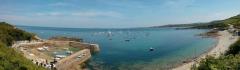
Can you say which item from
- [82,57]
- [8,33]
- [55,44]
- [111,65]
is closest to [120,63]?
[111,65]

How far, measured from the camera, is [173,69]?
63.2 metres

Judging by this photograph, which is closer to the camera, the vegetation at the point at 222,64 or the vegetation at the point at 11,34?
the vegetation at the point at 222,64

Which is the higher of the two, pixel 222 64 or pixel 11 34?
pixel 222 64

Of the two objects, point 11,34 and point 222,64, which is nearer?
point 222,64

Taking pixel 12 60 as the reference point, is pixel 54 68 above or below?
below

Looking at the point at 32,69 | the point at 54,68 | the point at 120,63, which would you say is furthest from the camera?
the point at 120,63

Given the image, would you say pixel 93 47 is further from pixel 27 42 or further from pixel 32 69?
pixel 32 69

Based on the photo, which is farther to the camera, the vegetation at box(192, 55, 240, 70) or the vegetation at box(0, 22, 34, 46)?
the vegetation at box(0, 22, 34, 46)

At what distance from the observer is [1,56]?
3278 centimetres

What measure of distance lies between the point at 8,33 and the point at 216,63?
68.7m

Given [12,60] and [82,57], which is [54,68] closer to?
[82,57]

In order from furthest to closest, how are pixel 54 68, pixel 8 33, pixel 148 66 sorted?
pixel 8 33 → pixel 148 66 → pixel 54 68

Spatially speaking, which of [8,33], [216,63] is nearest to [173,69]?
[216,63]

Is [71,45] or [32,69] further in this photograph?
[71,45]
